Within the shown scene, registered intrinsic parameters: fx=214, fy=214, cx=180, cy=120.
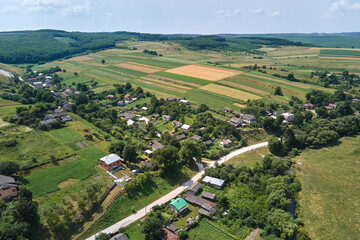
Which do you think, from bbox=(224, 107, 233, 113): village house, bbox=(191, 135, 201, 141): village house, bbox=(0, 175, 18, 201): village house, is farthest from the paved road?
bbox=(224, 107, 233, 113): village house

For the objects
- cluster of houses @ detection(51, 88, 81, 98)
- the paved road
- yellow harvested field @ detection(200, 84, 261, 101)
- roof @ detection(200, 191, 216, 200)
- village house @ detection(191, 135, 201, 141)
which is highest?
yellow harvested field @ detection(200, 84, 261, 101)

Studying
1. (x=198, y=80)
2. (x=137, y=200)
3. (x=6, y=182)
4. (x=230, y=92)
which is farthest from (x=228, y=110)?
(x=6, y=182)

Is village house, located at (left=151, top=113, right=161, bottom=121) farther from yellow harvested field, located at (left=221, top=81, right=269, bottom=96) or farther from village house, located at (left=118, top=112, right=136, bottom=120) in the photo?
yellow harvested field, located at (left=221, top=81, right=269, bottom=96)

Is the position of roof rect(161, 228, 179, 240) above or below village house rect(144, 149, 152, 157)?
below

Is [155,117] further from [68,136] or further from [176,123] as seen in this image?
[68,136]

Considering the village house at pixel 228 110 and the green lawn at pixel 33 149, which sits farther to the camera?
the village house at pixel 228 110

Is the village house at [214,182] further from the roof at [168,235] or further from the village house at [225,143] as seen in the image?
the village house at [225,143]

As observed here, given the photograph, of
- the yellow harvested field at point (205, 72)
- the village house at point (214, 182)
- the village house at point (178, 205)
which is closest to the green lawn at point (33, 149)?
the village house at point (178, 205)
